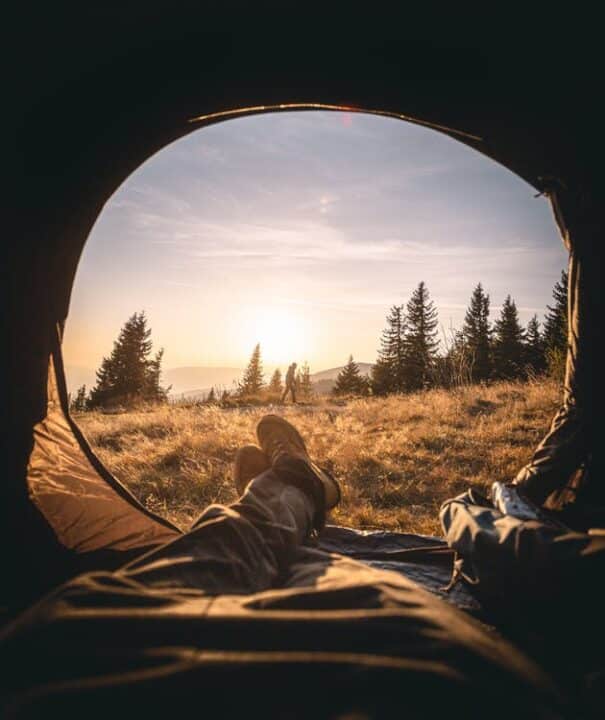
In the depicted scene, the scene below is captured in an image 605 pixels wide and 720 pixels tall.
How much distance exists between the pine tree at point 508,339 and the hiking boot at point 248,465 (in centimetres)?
2641

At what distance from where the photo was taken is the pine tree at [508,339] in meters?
25.2

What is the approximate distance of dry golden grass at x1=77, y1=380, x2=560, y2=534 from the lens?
3061mm

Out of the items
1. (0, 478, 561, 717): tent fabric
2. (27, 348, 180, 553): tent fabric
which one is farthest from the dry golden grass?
(0, 478, 561, 717): tent fabric

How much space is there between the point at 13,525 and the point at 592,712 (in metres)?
1.96

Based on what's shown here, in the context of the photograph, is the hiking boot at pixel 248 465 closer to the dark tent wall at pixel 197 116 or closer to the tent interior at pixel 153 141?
the tent interior at pixel 153 141

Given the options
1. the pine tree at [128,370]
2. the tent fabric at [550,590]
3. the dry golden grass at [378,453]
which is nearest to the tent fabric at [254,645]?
the tent fabric at [550,590]

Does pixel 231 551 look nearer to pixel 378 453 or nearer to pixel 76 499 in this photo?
pixel 76 499

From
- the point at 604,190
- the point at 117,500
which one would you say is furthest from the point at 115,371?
the point at 604,190

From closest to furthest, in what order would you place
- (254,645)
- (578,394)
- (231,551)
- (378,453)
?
(254,645) → (231,551) → (578,394) → (378,453)

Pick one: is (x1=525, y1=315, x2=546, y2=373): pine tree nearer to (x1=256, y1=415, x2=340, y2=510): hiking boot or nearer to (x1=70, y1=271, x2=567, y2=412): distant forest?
(x1=70, y1=271, x2=567, y2=412): distant forest

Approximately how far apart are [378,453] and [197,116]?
3.73 meters

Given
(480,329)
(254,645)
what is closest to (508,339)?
(480,329)

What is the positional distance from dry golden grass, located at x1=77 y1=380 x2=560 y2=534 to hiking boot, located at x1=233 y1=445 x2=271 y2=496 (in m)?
0.65

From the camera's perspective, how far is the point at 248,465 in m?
2.41
